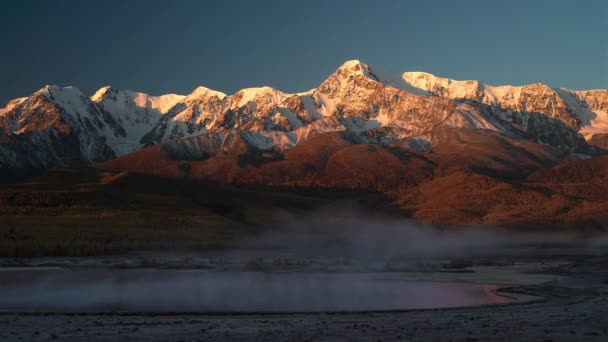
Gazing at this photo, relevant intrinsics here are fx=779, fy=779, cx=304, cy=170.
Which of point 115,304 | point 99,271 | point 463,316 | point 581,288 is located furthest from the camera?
point 99,271

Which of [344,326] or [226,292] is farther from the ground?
[344,326]

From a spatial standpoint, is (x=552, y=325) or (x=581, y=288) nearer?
(x=552, y=325)

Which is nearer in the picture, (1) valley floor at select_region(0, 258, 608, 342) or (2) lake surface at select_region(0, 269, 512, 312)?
(1) valley floor at select_region(0, 258, 608, 342)

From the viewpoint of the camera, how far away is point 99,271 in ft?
367

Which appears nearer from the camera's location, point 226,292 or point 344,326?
point 344,326

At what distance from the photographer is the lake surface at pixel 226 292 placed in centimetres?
6588

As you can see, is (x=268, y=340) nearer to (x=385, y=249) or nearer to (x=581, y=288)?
(x=581, y=288)

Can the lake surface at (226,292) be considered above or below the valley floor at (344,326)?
below

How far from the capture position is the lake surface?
65.9 m

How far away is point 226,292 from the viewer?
258 feet

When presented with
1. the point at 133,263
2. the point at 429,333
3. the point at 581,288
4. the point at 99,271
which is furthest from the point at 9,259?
the point at 429,333

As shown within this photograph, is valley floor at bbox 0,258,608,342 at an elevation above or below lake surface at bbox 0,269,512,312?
above

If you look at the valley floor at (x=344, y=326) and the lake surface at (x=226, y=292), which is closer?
the valley floor at (x=344, y=326)

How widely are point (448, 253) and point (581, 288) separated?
96731 millimetres
